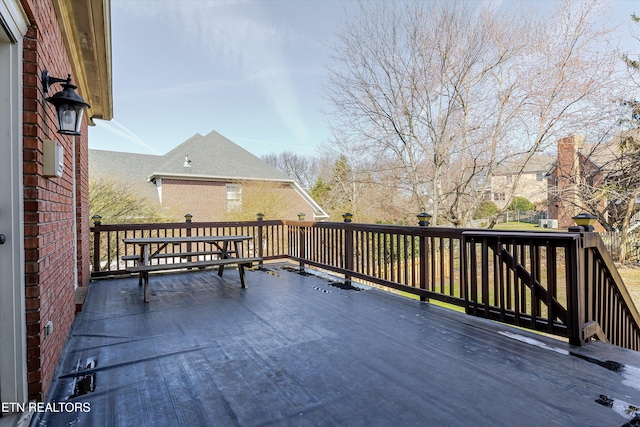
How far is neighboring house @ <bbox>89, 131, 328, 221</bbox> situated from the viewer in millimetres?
14406

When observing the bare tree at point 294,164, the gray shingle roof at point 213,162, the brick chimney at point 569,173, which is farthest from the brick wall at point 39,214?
the bare tree at point 294,164

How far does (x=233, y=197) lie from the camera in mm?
15688

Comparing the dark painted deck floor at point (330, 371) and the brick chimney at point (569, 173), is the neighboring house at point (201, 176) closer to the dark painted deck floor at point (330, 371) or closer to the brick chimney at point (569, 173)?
the brick chimney at point (569, 173)

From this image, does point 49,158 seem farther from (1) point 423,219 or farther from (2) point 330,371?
(1) point 423,219

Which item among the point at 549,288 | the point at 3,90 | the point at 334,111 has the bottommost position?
the point at 549,288


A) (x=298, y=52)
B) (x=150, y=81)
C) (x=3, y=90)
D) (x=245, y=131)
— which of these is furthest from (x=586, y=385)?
(x=245, y=131)

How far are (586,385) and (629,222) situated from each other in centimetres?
1263

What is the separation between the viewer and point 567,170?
391 inches

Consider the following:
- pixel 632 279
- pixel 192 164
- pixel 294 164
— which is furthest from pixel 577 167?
pixel 294 164

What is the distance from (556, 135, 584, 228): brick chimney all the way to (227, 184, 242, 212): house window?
1193cm

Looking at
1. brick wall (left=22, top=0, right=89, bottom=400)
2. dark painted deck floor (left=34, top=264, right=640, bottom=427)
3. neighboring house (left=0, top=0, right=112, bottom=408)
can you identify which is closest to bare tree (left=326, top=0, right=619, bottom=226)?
dark painted deck floor (left=34, top=264, right=640, bottom=427)

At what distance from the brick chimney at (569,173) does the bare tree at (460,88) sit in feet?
2.05

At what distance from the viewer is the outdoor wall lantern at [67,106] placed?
7.35 ft

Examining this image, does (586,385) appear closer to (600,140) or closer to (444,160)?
(444,160)
